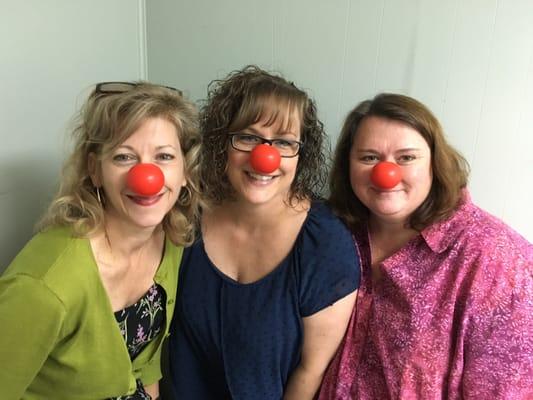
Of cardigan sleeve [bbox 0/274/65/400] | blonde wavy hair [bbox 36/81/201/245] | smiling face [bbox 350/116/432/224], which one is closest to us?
cardigan sleeve [bbox 0/274/65/400]

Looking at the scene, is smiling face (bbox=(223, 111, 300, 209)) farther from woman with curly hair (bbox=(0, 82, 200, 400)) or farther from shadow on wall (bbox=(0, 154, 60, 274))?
shadow on wall (bbox=(0, 154, 60, 274))

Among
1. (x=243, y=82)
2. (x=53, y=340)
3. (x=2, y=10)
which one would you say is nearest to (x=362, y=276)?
(x=243, y=82)

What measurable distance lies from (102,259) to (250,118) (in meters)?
0.51

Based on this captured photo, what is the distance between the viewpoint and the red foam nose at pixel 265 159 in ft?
3.65

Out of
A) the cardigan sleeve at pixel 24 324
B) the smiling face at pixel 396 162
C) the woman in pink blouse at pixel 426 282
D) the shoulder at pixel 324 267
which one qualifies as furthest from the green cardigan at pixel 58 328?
the smiling face at pixel 396 162

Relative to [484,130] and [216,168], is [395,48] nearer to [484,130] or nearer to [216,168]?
[484,130]

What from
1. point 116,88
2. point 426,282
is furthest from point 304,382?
point 116,88

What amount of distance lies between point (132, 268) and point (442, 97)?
104cm

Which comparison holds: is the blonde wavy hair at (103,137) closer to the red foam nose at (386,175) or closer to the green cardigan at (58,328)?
the green cardigan at (58,328)

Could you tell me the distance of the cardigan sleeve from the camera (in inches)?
37.0

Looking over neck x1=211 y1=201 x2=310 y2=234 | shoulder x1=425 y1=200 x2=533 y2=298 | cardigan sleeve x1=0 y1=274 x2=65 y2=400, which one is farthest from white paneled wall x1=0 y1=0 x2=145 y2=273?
shoulder x1=425 y1=200 x2=533 y2=298

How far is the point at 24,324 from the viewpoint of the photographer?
949 millimetres

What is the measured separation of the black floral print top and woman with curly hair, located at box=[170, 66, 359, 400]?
9cm

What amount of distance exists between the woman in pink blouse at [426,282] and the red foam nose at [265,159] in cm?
24
